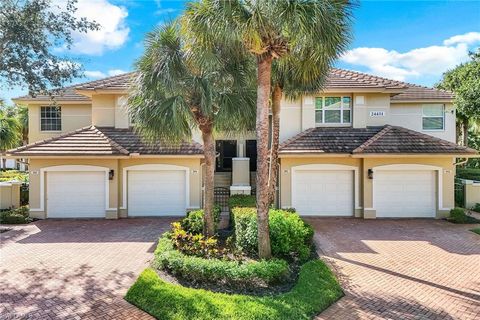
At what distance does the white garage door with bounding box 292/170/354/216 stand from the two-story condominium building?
54 millimetres

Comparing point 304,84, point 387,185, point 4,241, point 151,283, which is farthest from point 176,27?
point 387,185

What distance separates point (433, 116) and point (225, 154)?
1424cm

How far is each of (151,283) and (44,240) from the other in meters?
7.06

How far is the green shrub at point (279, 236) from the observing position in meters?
8.98

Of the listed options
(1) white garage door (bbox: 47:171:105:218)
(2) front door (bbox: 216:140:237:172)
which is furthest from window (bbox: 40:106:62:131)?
(2) front door (bbox: 216:140:237:172)

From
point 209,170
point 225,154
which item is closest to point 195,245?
point 209,170

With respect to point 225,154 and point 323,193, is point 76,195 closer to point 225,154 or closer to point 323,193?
point 225,154

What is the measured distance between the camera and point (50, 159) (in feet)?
49.1

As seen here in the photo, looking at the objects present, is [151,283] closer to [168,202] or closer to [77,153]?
[168,202]

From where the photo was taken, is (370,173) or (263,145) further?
(370,173)

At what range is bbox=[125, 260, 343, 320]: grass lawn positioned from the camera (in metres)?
6.05

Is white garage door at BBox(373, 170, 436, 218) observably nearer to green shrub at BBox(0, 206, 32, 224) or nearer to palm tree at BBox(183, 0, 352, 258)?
palm tree at BBox(183, 0, 352, 258)

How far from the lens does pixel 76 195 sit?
15.3m

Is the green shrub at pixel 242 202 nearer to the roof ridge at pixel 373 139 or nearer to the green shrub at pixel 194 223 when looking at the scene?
the green shrub at pixel 194 223
